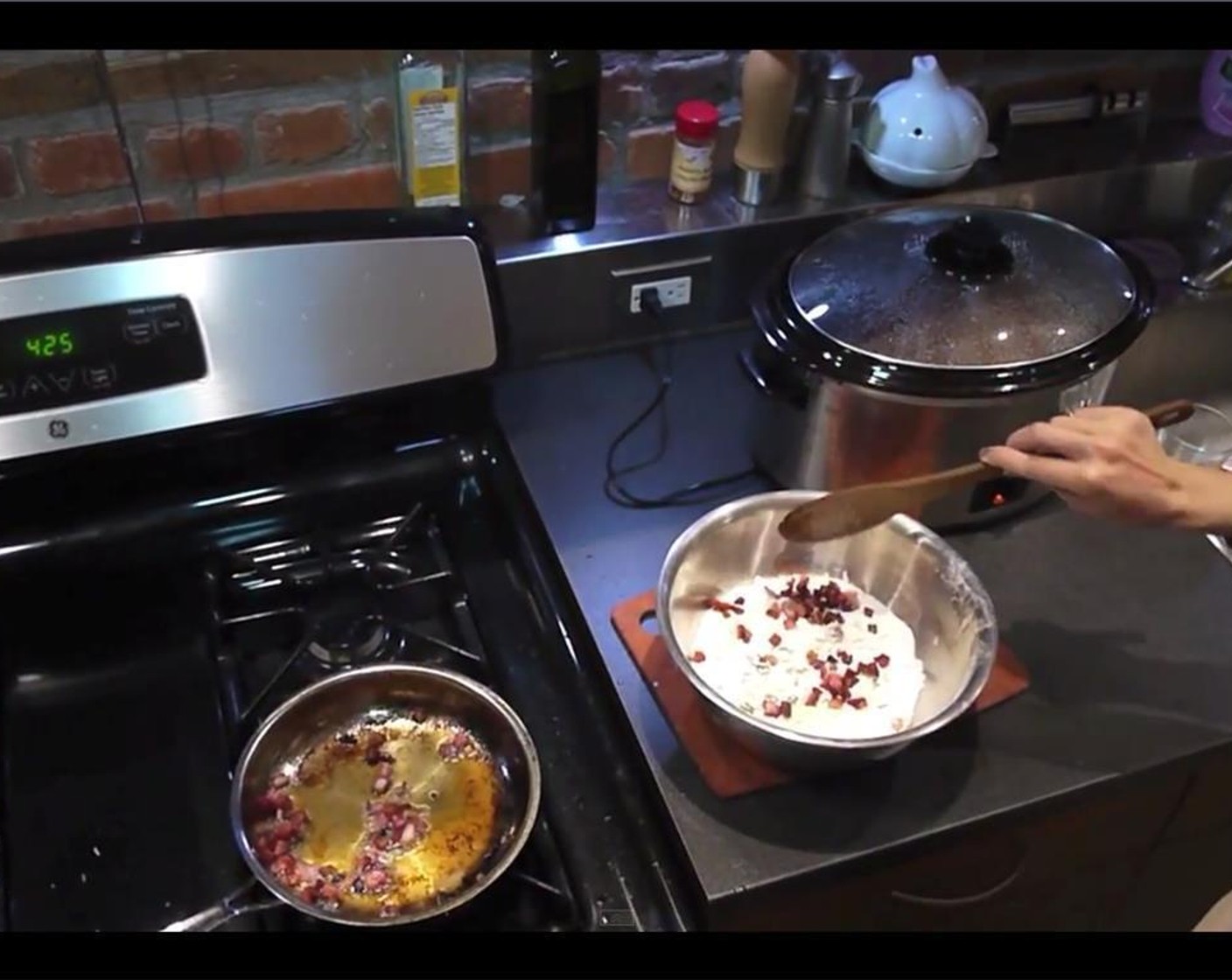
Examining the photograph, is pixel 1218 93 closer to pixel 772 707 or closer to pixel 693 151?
pixel 693 151

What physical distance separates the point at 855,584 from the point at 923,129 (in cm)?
47

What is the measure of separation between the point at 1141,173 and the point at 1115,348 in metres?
0.45

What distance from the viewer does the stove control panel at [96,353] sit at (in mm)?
893

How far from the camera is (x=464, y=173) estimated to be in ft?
3.68

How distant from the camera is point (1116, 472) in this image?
830 mm

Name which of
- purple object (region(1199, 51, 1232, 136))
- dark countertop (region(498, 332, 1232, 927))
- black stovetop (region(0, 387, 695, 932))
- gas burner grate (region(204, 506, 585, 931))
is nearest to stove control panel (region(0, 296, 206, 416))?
black stovetop (region(0, 387, 695, 932))

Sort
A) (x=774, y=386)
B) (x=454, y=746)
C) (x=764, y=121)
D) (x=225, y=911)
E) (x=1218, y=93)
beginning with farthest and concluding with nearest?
(x=1218, y=93) → (x=764, y=121) → (x=774, y=386) → (x=454, y=746) → (x=225, y=911)

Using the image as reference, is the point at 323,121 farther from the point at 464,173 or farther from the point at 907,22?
the point at 907,22

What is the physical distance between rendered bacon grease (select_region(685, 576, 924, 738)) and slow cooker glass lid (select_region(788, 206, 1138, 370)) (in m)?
0.19

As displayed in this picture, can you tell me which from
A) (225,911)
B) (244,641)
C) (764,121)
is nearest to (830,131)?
(764,121)

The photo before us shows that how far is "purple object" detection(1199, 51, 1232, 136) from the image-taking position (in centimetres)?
131

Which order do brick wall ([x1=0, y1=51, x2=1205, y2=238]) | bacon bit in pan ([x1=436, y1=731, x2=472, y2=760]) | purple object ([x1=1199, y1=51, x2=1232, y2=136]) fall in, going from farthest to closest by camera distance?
purple object ([x1=1199, y1=51, x2=1232, y2=136])
brick wall ([x1=0, y1=51, x2=1205, y2=238])
bacon bit in pan ([x1=436, y1=731, x2=472, y2=760])

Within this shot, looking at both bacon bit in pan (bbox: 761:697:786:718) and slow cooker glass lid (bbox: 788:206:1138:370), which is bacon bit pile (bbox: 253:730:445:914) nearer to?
bacon bit in pan (bbox: 761:697:786:718)

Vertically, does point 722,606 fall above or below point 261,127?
below
